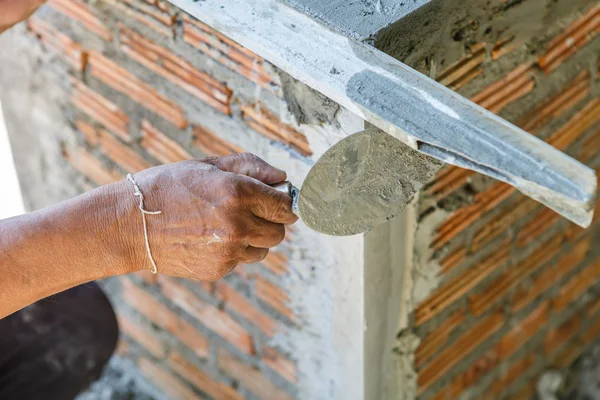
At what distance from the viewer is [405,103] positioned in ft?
4.64

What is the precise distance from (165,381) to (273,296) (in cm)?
96

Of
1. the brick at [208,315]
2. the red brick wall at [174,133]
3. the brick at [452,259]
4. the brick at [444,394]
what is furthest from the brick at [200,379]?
the brick at [452,259]

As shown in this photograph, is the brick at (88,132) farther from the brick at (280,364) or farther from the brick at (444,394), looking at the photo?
the brick at (444,394)

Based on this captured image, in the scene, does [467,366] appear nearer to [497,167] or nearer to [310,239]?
[310,239]

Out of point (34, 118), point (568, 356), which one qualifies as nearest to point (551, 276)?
point (568, 356)

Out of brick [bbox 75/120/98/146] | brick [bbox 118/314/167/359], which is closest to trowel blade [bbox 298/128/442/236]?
brick [bbox 75/120/98/146]

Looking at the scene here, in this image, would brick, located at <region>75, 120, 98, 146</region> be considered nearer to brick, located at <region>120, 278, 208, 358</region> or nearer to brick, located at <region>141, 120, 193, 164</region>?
brick, located at <region>141, 120, 193, 164</region>

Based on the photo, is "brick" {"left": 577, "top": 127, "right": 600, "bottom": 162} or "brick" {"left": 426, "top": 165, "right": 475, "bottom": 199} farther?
"brick" {"left": 577, "top": 127, "right": 600, "bottom": 162}

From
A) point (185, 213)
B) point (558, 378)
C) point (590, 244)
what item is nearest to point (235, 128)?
point (185, 213)

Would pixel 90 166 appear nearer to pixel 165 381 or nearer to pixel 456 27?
pixel 165 381

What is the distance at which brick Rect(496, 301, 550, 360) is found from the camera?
2646 millimetres

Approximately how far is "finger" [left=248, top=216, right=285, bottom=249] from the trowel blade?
13cm

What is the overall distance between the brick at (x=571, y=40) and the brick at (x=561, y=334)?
1154 millimetres

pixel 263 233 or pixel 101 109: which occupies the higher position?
pixel 263 233
